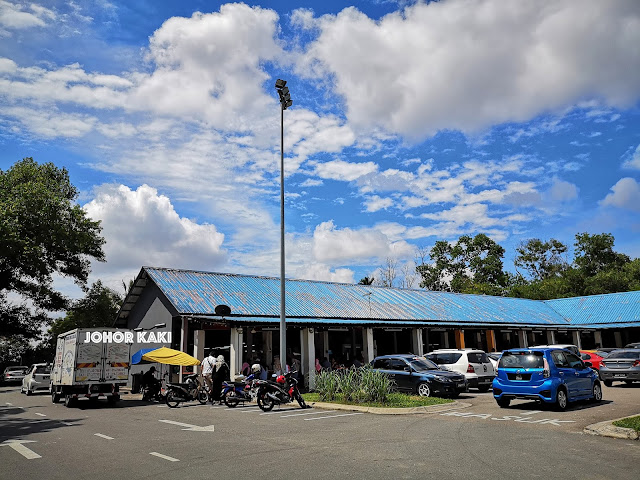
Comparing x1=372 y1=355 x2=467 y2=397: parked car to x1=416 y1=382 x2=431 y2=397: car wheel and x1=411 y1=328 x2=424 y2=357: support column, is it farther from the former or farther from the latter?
x1=411 y1=328 x2=424 y2=357: support column

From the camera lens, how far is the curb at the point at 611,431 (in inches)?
357

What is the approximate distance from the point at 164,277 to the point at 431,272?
1987 inches

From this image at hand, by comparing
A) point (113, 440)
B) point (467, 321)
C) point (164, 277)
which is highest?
point (164, 277)

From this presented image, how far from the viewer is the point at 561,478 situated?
6453 millimetres

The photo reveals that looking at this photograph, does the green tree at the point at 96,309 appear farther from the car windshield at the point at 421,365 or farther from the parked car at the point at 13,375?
the car windshield at the point at 421,365

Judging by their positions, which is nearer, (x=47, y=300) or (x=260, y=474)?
(x=260, y=474)

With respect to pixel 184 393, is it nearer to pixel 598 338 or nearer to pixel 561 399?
pixel 561 399

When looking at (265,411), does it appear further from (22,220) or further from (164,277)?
(22,220)

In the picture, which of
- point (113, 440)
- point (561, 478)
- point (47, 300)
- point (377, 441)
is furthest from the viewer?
point (47, 300)

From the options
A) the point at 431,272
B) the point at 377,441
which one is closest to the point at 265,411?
the point at 377,441

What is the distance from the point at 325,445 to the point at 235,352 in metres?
13.8

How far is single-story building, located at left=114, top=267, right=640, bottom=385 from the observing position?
2381cm

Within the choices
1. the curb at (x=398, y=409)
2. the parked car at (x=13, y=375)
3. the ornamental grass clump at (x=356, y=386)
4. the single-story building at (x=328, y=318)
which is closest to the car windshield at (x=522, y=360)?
the curb at (x=398, y=409)

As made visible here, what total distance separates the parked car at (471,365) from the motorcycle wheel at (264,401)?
7806 mm
